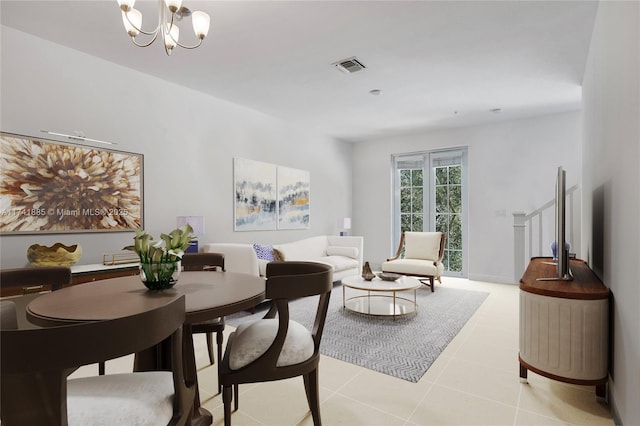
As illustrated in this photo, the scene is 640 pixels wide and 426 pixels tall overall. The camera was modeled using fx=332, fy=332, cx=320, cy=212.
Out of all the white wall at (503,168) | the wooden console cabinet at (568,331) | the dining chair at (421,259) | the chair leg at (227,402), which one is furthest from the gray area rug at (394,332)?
the white wall at (503,168)

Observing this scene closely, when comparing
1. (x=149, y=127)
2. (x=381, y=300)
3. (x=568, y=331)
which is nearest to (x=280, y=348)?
(x=568, y=331)

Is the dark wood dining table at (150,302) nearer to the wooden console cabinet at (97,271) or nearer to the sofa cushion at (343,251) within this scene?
the wooden console cabinet at (97,271)

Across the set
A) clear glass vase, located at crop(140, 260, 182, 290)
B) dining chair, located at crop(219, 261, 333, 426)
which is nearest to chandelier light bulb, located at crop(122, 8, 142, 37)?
clear glass vase, located at crop(140, 260, 182, 290)

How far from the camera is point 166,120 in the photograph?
397 centimetres

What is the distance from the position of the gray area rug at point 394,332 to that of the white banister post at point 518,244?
3.36ft

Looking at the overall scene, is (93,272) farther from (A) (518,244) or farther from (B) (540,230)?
(B) (540,230)

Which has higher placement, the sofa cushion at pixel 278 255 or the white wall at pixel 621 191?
the white wall at pixel 621 191

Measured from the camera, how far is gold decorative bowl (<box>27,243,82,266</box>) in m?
2.73

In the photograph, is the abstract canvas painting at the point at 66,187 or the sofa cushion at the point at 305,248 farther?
the sofa cushion at the point at 305,248

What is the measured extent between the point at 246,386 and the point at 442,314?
2.47m

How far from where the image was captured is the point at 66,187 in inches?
122

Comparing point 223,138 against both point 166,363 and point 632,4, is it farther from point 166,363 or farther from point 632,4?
point 632,4

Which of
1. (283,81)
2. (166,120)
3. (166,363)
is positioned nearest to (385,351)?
(166,363)

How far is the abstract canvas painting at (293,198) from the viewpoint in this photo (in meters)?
5.54
